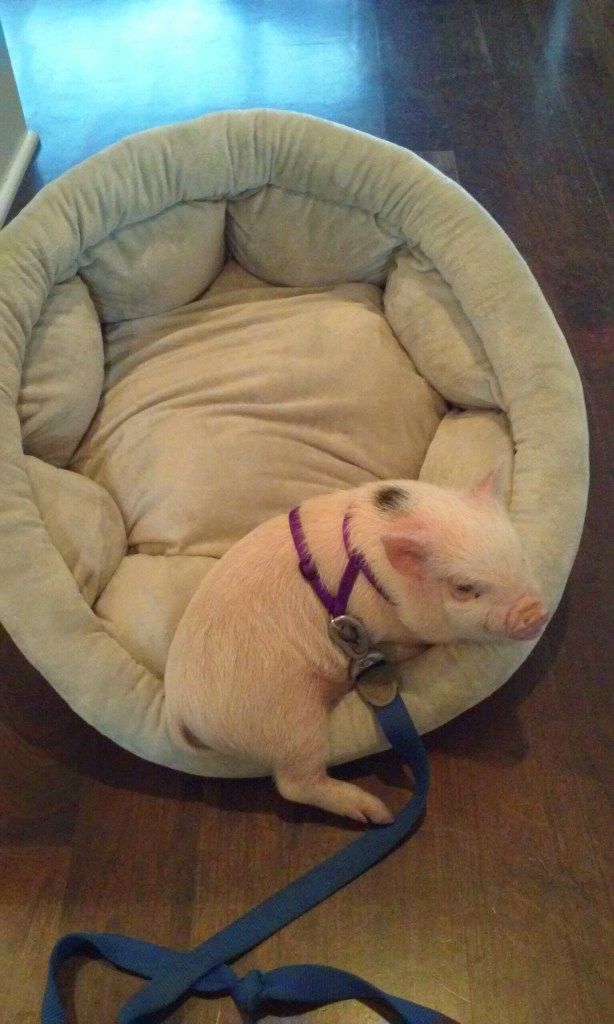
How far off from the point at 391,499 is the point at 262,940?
0.66 meters

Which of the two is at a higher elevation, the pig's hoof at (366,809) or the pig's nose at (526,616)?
the pig's nose at (526,616)

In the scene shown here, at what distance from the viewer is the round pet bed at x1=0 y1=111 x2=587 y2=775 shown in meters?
1.19

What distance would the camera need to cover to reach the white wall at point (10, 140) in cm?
222

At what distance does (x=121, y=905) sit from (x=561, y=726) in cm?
75

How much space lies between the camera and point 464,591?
105cm

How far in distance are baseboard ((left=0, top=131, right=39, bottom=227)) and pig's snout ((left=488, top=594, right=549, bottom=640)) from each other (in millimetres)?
1813

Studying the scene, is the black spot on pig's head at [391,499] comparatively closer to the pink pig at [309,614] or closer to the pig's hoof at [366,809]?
the pink pig at [309,614]

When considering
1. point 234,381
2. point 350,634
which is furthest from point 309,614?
point 234,381

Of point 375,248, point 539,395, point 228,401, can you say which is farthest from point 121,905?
point 375,248

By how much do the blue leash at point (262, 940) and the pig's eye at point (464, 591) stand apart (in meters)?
0.20

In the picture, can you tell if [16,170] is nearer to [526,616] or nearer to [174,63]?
[174,63]

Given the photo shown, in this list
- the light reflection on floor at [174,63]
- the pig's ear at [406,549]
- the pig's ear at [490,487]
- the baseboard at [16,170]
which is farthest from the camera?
the light reflection on floor at [174,63]

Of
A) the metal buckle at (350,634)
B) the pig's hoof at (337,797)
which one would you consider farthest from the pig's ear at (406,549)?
the pig's hoof at (337,797)

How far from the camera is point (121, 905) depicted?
120 centimetres
